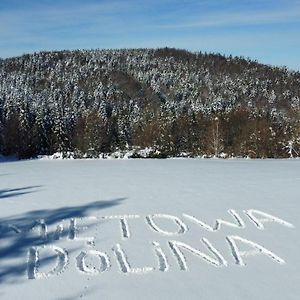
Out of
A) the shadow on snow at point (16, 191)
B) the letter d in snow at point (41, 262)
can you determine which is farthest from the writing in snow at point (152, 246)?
the shadow on snow at point (16, 191)

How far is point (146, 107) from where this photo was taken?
3851 inches

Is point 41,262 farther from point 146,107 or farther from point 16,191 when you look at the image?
point 146,107

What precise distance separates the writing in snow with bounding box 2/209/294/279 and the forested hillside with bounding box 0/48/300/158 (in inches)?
903

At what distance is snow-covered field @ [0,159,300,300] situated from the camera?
22.4ft

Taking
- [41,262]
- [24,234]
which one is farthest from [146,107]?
[41,262]

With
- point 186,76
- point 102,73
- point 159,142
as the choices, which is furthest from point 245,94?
point 159,142

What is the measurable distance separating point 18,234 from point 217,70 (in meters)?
186

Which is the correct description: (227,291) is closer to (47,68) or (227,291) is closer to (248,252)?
(248,252)

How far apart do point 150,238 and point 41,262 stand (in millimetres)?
2171

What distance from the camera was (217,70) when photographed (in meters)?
189

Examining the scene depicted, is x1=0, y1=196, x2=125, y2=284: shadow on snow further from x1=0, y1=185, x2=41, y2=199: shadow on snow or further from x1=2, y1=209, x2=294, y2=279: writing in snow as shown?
x1=0, y1=185, x2=41, y2=199: shadow on snow

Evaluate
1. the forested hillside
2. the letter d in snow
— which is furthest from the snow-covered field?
the forested hillside

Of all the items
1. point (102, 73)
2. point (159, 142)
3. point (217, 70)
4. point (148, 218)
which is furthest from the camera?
point (217, 70)

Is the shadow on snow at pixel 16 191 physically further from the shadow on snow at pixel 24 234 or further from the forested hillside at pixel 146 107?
the forested hillside at pixel 146 107
